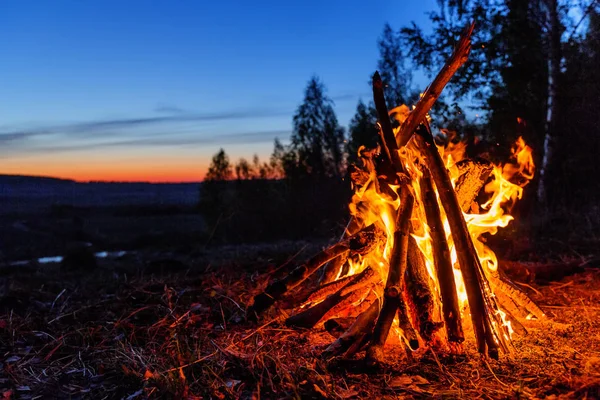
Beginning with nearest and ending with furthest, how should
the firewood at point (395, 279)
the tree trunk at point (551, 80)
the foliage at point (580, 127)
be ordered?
the firewood at point (395, 279) → the foliage at point (580, 127) → the tree trunk at point (551, 80)

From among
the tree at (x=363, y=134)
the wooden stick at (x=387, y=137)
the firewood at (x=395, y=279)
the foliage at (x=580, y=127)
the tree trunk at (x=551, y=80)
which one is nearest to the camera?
the firewood at (x=395, y=279)

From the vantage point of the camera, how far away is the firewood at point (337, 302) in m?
3.88

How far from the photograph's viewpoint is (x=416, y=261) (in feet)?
11.7

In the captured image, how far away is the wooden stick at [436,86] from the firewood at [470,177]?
54 cm

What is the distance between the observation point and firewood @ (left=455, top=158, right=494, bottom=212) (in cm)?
396

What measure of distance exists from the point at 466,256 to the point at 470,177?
2.41ft

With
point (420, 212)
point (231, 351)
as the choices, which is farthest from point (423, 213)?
point (231, 351)

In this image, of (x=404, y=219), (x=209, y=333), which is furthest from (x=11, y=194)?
(x=404, y=219)

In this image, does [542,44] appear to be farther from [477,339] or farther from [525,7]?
[477,339]

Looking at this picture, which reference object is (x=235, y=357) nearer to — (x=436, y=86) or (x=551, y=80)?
(x=436, y=86)

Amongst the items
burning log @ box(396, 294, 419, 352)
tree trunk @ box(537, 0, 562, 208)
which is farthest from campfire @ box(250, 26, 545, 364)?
tree trunk @ box(537, 0, 562, 208)

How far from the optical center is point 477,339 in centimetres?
330

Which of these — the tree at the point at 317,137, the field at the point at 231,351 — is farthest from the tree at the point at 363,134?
the field at the point at 231,351

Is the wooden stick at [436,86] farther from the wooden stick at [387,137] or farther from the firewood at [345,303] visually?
the firewood at [345,303]
